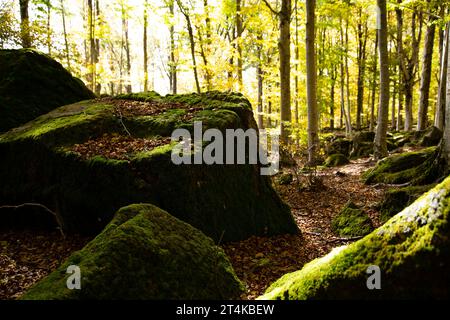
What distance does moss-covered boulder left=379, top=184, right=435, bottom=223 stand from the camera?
5660mm

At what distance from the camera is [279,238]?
19.2 feet

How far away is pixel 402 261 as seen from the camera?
1.88 m

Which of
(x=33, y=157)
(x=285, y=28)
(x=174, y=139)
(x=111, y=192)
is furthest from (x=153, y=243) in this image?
(x=285, y=28)

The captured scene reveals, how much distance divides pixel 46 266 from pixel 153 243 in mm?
2128

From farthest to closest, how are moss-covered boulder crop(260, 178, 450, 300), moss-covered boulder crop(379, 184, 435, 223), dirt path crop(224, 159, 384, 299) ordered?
1. moss-covered boulder crop(379, 184, 435, 223)
2. dirt path crop(224, 159, 384, 299)
3. moss-covered boulder crop(260, 178, 450, 300)

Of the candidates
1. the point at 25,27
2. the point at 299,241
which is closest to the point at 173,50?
the point at 25,27

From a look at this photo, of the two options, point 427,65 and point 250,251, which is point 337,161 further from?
point 250,251

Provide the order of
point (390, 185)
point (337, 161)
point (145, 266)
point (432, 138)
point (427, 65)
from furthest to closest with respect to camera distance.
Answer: point (427, 65), point (337, 161), point (432, 138), point (390, 185), point (145, 266)

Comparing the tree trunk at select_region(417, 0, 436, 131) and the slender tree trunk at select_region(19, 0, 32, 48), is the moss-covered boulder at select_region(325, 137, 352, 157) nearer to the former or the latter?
the tree trunk at select_region(417, 0, 436, 131)

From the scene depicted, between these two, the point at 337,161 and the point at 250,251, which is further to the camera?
the point at 337,161

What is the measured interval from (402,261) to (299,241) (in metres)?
3.99

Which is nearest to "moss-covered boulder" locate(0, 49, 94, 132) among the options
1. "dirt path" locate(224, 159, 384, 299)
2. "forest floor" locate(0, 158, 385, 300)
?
"forest floor" locate(0, 158, 385, 300)

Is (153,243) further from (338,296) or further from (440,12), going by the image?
(440,12)

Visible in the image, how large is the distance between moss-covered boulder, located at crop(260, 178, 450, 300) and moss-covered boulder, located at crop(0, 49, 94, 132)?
7059mm
